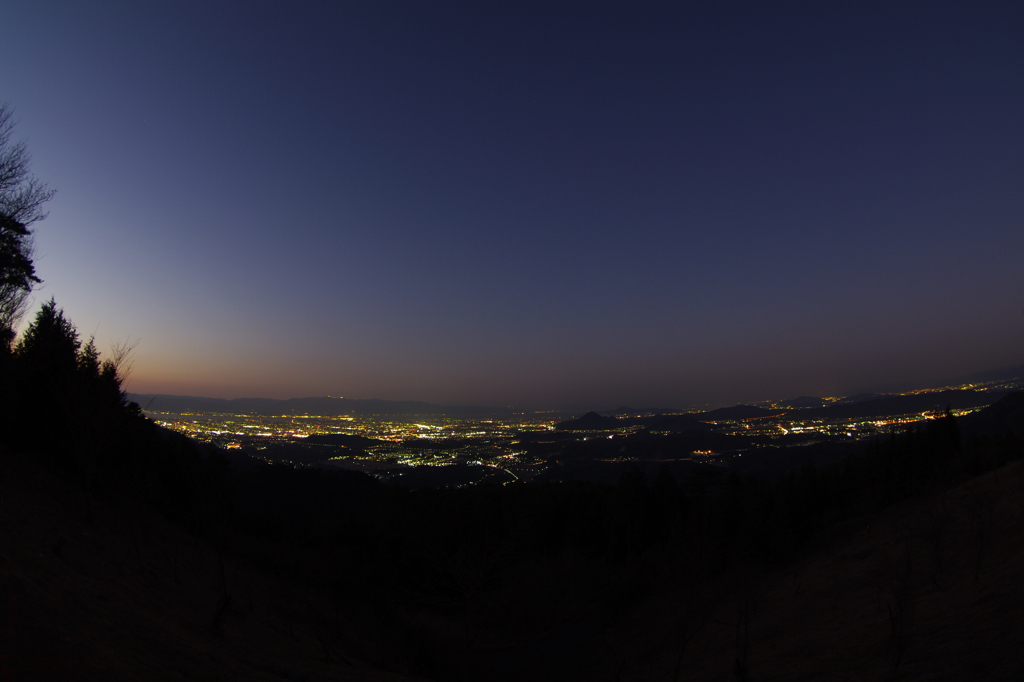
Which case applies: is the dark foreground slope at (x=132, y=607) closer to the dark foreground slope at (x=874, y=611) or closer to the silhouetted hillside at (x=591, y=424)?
the dark foreground slope at (x=874, y=611)

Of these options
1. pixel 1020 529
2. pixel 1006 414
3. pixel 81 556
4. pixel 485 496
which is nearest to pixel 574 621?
pixel 485 496

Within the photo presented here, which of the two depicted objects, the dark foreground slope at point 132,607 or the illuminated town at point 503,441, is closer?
the dark foreground slope at point 132,607

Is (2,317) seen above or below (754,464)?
above

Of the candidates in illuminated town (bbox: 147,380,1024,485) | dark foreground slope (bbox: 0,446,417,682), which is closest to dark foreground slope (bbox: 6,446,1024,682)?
dark foreground slope (bbox: 0,446,417,682)

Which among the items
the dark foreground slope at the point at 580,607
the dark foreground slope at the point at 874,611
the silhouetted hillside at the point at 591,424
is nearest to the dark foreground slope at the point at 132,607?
the dark foreground slope at the point at 580,607

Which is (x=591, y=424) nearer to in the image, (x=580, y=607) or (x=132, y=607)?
(x=580, y=607)

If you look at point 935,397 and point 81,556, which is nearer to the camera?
point 81,556

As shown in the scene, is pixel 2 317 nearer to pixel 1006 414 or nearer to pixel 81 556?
pixel 81 556

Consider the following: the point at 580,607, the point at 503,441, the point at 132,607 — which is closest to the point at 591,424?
the point at 503,441
